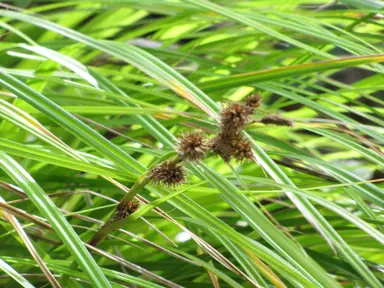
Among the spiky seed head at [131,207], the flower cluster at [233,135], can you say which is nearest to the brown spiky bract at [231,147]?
the flower cluster at [233,135]

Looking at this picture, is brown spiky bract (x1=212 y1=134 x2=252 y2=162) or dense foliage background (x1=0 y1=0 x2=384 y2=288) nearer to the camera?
brown spiky bract (x1=212 y1=134 x2=252 y2=162)

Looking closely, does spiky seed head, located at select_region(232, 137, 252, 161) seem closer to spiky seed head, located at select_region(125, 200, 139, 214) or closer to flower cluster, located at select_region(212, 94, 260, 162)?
flower cluster, located at select_region(212, 94, 260, 162)

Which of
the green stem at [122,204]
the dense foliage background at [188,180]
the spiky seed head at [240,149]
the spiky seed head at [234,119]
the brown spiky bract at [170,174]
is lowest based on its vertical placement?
the spiky seed head at [240,149]

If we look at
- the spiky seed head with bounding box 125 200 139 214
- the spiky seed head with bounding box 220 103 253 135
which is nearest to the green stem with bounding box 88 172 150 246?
the spiky seed head with bounding box 125 200 139 214

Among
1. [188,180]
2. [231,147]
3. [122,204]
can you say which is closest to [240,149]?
[231,147]

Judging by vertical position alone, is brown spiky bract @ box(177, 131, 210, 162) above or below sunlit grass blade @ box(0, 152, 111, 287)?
below

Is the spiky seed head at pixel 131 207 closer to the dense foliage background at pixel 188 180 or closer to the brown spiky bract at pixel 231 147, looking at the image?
the dense foliage background at pixel 188 180

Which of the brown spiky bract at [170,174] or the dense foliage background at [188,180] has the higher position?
the dense foliage background at [188,180]

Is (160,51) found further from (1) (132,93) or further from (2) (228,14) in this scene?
(2) (228,14)
